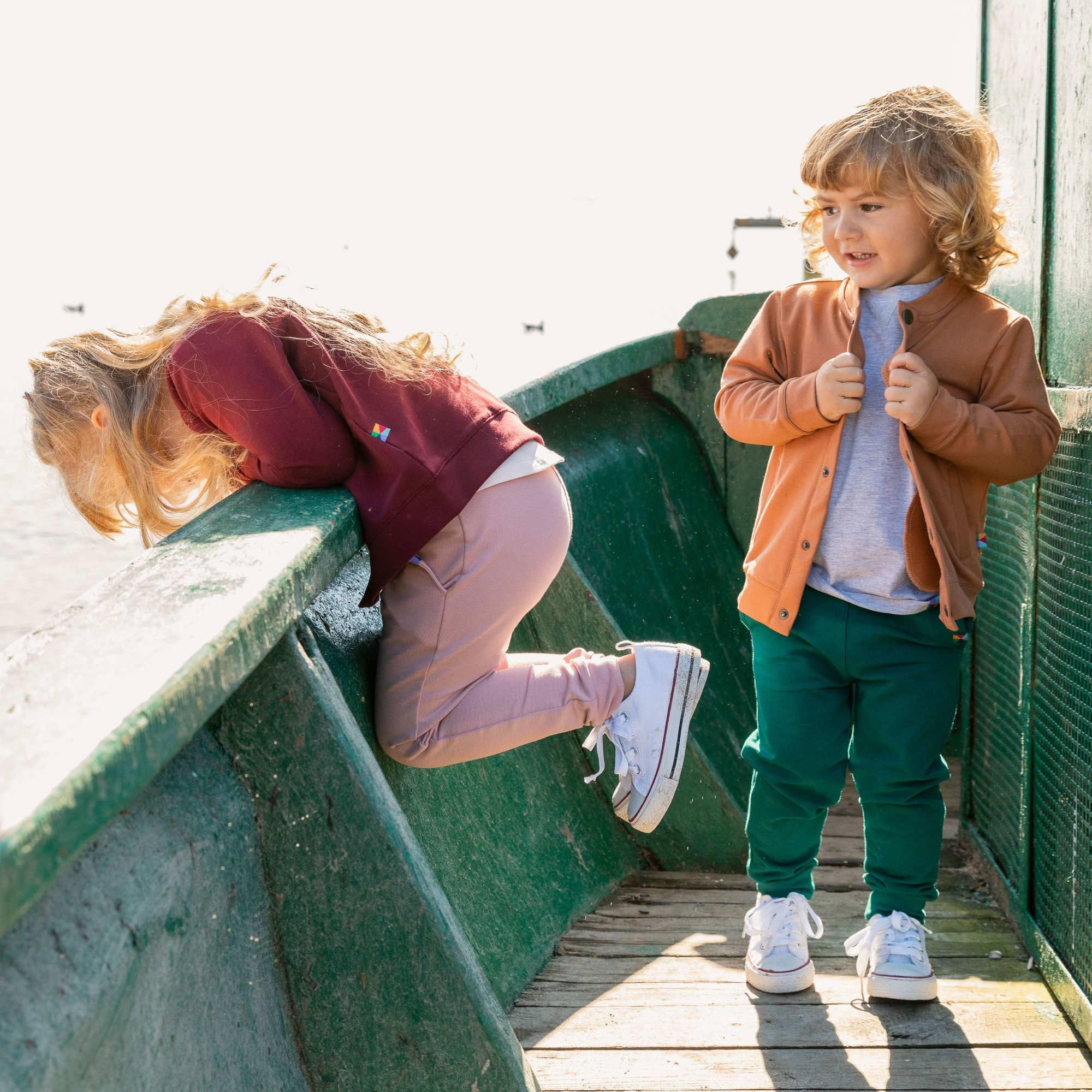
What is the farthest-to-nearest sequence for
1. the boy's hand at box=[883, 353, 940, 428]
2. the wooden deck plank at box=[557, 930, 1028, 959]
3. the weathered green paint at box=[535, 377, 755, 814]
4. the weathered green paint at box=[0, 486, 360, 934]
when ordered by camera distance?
1. the weathered green paint at box=[535, 377, 755, 814]
2. the wooden deck plank at box=[557, 930, 1028, 959]
3. the boy's hand at box=[883, 353, 940, 428]
4. the weathered green paint at box=[0, 486, 360, 934]

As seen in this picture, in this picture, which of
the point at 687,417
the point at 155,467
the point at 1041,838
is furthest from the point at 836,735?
the point at 687,417

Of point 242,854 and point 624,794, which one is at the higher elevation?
point 242,854

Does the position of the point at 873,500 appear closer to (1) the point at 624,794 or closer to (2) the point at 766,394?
(2) the point at 766,394

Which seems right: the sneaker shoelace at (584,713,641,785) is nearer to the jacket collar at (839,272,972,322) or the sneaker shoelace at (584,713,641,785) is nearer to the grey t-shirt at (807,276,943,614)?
the grey t-shirt at (807,276,943,614)

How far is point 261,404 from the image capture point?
6.19ft

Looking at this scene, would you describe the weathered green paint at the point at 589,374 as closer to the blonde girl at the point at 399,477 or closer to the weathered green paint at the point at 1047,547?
the blonde girl at the point at 399,477

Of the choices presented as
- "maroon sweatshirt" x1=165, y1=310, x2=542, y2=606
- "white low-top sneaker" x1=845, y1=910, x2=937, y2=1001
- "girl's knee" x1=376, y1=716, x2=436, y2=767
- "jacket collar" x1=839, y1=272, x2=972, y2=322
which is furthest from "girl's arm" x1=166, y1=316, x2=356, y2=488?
"white low-top sneaker" x1=845, y1=910, x2=937, y2=1001

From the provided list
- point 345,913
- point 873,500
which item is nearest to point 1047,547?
point 873,500

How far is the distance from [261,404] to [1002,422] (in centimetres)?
113

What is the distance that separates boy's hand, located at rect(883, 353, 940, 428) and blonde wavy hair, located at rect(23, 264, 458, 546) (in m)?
0.71

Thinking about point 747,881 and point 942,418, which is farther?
point 747,881

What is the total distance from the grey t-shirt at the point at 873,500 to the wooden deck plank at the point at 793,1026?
66 centimetres

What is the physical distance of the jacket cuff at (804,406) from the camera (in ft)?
6.79

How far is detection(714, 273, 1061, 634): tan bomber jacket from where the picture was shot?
6.54ft
